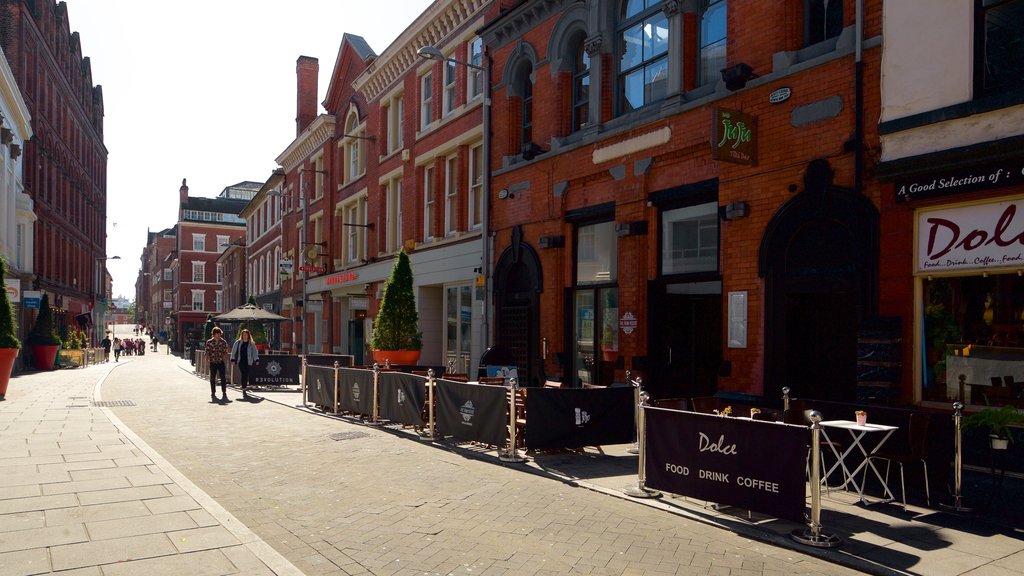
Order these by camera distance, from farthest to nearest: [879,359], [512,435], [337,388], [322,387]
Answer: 1. [322,387]
2. [337,388]
3. [512,435]
4. [879,359]

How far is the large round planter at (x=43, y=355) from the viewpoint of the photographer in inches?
1428

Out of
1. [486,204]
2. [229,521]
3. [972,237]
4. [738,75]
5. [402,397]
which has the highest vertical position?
[738,75]

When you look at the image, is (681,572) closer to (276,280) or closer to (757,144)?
(757,144)

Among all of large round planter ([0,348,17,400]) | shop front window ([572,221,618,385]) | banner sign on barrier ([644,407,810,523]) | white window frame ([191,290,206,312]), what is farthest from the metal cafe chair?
white window frame ([191,290,206,312])

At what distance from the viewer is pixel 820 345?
36.8 ft

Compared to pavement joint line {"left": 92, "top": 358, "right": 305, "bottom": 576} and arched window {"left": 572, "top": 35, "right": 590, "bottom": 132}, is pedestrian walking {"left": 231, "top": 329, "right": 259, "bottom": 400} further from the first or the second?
arched window {"left": 572, "top": 35, "right": 590, "bottom": 132}

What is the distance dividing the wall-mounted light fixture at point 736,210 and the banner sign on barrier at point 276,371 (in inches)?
610

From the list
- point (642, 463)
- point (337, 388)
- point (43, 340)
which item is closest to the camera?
point (642, 463)

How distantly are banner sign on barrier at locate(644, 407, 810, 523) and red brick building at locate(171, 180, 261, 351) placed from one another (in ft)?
285

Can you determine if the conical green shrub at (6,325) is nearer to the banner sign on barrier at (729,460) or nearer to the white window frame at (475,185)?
the white window frame at (475,185)

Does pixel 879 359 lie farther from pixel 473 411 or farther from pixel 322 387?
pixel 322 387

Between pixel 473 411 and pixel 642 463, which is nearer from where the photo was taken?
pixel 642 463

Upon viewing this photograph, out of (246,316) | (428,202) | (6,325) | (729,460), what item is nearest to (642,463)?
(729,460)

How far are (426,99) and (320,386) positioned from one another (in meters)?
12.1
